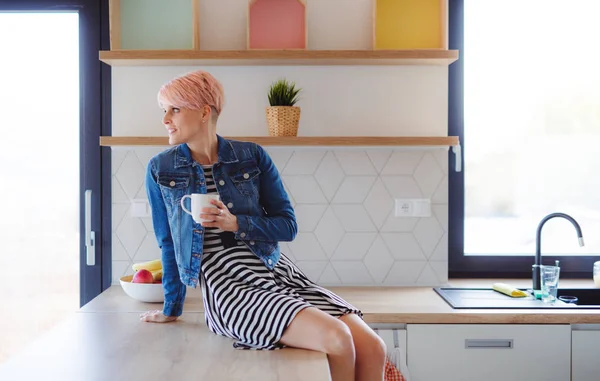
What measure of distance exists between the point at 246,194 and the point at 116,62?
3.23ft

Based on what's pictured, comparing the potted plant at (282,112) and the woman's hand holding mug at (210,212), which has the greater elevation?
the potted plant at (282,112)

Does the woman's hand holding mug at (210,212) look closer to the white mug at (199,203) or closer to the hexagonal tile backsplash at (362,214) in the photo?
the white mug at (199,203)

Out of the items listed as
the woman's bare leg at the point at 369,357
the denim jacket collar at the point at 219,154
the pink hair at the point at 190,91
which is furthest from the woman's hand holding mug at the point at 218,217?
the woman's bare leg at the point at 369,357

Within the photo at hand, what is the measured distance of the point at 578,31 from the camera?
9.32ft

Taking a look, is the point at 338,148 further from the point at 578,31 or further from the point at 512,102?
the point at 578,31

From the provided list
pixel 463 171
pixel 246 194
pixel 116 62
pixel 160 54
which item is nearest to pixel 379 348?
pixel 246 194

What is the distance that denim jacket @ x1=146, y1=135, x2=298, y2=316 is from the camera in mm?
1938

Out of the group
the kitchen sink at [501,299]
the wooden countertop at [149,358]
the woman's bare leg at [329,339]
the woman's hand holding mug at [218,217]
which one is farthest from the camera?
the kitchen sink at [501,299]

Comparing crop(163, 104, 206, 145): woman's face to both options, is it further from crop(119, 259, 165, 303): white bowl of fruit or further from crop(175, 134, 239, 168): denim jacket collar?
crop(119, 259, 165, 303): white bowl of fruit

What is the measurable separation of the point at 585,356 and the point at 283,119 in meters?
1.40

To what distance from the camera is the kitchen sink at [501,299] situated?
2260mm

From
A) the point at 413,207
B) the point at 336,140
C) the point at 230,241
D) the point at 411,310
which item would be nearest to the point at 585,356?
the point at 411,310

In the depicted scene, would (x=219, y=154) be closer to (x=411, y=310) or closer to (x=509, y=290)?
(x=411, y=310)

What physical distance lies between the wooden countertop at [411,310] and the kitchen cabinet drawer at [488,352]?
0.09 feet
